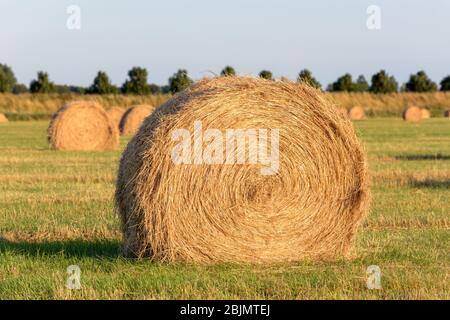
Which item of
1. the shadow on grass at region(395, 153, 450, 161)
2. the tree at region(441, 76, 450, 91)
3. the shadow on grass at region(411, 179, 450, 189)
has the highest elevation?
the tree at region(441, 76, 450, 91)

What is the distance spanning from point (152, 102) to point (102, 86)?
1144 centimetres

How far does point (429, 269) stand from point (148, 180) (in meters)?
2.87

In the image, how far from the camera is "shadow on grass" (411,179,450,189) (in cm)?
1747

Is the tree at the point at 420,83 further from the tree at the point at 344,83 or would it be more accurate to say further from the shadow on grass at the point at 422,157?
the shadow on grass at the point at 422,157

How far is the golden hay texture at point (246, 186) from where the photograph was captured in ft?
31.9

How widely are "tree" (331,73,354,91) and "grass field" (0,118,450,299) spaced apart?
228 ft

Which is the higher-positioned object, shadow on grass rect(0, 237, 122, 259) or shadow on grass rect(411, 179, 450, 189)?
shadow on grass rect(0, 237, 122, 259)

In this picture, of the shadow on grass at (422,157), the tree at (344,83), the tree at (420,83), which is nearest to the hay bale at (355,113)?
the tree at (344,83)

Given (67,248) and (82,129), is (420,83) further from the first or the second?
(67,248)

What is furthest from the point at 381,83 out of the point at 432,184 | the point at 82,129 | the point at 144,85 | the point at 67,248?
the point at 67,248

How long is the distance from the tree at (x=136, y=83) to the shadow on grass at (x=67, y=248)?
7180cm

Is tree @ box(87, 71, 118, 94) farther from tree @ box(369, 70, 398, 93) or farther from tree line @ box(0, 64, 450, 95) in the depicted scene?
tree @ box(369, 70, 398, 93)

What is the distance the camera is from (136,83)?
83.2m

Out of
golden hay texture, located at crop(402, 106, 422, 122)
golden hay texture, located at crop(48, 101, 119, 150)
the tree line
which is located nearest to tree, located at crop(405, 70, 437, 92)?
the tree line
